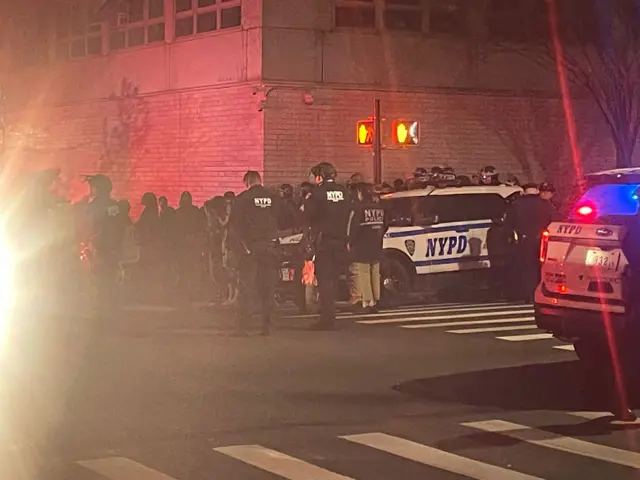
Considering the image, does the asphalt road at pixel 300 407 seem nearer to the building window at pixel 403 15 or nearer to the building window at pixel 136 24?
the building window at pixel 403 15

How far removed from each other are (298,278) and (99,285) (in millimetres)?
2726

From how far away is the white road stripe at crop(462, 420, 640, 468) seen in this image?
7.70 m

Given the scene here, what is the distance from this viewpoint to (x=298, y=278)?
15914 mm

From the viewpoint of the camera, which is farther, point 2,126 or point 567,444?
point 2,126

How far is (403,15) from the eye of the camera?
23.8 metres

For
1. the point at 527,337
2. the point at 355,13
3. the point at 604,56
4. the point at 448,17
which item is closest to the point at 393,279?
the point at 527,337

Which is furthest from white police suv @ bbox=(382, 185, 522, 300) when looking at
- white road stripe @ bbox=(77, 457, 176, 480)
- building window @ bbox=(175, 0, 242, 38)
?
white road stripe @ bbox=(77, 457, 176, 480)

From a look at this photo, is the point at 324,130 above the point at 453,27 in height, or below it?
below

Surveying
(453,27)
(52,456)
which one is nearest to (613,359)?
(52,456)

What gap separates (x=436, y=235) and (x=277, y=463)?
10568 mm

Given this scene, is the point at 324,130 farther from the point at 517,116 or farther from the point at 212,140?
the point at 517,116

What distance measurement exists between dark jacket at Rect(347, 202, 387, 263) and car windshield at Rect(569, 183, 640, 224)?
5.05 metres

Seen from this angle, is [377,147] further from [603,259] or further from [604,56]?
[603,259]

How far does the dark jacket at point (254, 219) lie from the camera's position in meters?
13.6
